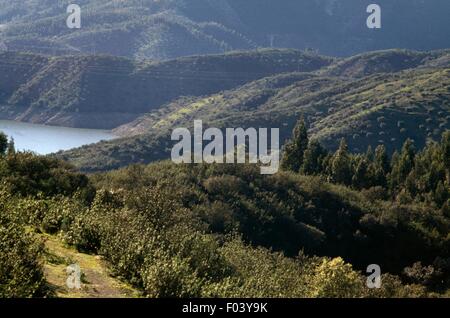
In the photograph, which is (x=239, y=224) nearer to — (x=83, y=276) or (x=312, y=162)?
(x=83, y=276)

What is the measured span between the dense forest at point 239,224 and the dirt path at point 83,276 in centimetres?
31

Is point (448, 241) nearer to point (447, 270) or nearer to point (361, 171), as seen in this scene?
point (447, 270)

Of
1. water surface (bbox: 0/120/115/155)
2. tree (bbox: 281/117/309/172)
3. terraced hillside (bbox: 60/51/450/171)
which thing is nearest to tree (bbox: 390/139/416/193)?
tree (bbox: 281/117/309/172)

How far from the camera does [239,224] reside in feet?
117

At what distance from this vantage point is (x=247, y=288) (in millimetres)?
13406

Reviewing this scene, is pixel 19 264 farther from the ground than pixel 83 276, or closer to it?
farther from the ground

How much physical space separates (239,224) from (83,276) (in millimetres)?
22788

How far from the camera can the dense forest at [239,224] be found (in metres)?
13.6

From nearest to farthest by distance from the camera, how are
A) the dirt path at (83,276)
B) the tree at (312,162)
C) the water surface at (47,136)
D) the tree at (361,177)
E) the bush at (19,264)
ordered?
the bush at (19,264), the dirt path at (83,276), the tree at (361,177), the tree at (312,162), the water surface at (47,136)

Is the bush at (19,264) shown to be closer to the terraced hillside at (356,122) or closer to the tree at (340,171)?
the tree at (340,171)

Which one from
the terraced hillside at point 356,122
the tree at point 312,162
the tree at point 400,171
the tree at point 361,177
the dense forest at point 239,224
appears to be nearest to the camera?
the dense forest at point 239,224

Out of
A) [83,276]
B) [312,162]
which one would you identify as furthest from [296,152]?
[83,276]

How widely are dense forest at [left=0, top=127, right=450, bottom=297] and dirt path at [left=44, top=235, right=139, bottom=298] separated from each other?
308 mm

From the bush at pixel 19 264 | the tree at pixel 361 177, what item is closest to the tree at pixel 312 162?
the tree at pixel 361 177
